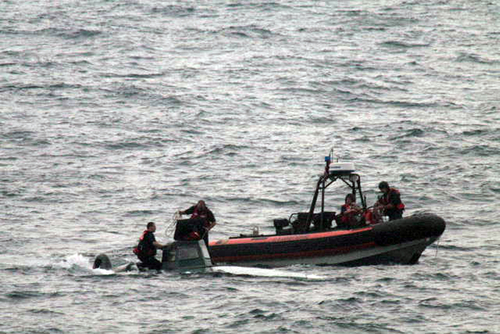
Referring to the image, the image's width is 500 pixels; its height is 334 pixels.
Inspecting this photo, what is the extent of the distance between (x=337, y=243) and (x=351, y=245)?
33cm

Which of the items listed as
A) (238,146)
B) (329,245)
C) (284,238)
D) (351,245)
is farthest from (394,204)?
(238,146)

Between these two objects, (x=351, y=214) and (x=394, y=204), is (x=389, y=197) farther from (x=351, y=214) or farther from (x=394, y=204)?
(x=351, y=214)

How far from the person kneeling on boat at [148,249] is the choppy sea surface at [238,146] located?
449mm

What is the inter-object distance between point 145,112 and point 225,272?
22.9 m

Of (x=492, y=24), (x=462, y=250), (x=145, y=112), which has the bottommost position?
(x=462, y=250)

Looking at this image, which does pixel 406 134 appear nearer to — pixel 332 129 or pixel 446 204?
pixel 332 129

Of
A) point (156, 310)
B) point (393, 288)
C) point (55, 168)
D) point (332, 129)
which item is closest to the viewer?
point (156, 310)

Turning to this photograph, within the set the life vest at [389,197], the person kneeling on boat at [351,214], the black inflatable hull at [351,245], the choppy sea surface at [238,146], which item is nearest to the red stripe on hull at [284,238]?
the black inflatable hull at [351,245]

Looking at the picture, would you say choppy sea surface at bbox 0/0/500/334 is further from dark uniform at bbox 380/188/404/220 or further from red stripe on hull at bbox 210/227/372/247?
dark uniform at bbox 380/188/404/220

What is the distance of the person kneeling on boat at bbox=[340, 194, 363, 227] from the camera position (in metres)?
20.6

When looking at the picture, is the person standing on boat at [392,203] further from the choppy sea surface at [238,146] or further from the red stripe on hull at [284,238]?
the choppy sea surface at [238,146]

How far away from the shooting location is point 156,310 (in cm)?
1695

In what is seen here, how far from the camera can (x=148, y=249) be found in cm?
2022

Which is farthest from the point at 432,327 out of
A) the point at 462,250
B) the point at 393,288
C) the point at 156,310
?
the point at 462,250
